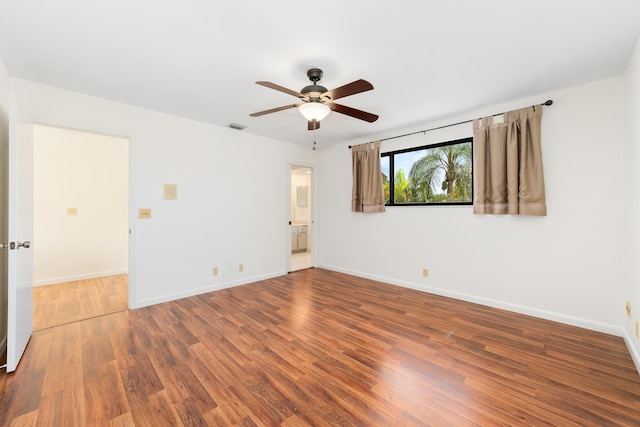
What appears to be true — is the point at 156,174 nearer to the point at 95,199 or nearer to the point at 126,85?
the point at 126,85

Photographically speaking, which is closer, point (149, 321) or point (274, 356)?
point (274, 356)

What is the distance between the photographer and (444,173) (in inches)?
149

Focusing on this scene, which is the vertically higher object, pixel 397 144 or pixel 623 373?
pixel 397 144

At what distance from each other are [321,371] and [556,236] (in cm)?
290

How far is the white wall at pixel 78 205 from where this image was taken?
427 centimetres

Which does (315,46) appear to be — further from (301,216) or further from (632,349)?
(301,216)

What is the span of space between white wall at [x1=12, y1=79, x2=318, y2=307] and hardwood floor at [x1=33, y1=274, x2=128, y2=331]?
474 millimetres

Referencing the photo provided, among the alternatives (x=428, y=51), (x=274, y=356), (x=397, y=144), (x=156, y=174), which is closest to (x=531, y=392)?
(x=274, y=356)

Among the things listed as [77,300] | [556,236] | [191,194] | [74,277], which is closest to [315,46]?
[191,194]

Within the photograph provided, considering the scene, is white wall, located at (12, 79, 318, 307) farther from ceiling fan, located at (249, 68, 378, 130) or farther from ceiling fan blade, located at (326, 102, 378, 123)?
ceiling fan blade, located at (326, 102, 378, 123)

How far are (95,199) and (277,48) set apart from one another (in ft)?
15.5

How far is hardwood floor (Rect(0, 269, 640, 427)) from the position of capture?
1.60 m

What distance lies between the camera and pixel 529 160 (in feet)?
9.71

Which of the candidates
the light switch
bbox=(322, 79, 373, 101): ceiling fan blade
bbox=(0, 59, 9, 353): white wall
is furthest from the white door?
bbox=(322, 79, 373, 101): ceiling fan blade
